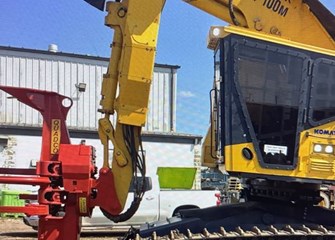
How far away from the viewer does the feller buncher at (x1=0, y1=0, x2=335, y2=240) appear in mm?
5422

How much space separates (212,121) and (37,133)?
58.4 ft

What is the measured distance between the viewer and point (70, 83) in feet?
89.9

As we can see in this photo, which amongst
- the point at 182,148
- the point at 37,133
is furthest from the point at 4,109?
the point at 182,148

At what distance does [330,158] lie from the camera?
5500mm

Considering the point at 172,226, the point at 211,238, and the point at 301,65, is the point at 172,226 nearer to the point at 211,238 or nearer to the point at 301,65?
the point at 211,238

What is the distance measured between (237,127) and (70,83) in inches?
900

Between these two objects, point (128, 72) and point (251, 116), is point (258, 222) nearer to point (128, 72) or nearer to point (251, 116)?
point (251, 116)

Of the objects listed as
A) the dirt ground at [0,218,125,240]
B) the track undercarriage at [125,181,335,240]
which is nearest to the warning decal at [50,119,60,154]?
the track undercarriage at [125,181,335,240]

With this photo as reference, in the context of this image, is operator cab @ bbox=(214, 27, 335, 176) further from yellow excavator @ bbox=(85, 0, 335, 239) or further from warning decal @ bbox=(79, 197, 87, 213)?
warning decal @ bbox=(79, 197, 87, 213)

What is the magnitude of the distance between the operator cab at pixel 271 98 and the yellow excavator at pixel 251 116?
0.01 meters

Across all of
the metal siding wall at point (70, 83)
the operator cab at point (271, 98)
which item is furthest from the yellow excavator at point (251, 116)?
the metal siding wall at point (70, 83)

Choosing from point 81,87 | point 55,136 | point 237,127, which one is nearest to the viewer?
point 237,127

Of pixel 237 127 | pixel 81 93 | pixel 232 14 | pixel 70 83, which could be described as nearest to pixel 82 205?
pixel 237 127

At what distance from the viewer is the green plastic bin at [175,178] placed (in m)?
19.1
